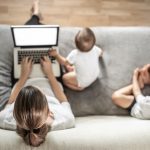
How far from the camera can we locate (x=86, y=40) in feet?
6.50

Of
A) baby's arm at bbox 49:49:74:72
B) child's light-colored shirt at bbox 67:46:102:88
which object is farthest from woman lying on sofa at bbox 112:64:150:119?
baby's arm at bbox 49:49:74:72

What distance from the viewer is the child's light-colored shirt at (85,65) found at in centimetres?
200

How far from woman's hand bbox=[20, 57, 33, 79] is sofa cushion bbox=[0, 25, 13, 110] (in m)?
0.08

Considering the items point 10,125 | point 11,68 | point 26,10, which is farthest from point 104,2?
point 10,125

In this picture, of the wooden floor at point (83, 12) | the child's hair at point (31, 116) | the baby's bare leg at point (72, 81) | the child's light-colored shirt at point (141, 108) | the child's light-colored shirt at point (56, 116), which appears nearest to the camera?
the child's hair at point (31, 116)

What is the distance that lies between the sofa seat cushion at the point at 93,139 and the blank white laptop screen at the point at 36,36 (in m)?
0.54

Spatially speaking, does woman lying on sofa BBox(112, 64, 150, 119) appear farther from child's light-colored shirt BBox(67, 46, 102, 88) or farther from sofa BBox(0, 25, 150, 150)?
child's light-colored shirt BBox(67, 46, 102, 88)

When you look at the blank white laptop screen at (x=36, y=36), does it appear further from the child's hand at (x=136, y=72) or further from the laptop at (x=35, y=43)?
the child's hand at (x=136, y=72)

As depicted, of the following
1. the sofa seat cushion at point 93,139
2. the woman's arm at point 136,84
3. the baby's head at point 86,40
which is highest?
the baby's head at point 86,40

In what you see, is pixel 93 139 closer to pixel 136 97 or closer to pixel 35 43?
pixel 136 97

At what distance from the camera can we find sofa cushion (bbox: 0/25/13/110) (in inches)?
76.8

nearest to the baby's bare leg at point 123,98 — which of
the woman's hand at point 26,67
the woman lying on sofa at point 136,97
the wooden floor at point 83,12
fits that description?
the woman lying on sofa at point 136,97

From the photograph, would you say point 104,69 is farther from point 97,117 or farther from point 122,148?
point 122,148

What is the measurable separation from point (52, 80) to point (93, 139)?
1.59 feet
